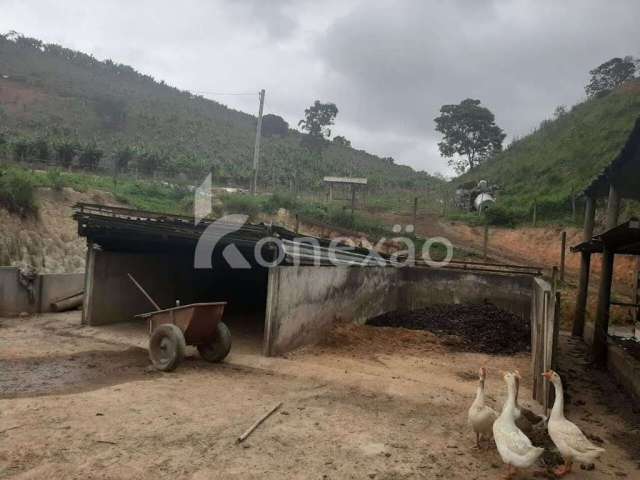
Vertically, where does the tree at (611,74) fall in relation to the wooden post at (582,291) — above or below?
above

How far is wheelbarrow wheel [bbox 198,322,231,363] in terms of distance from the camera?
26.7 ft

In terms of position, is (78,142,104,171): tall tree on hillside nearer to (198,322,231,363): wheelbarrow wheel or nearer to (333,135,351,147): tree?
(198,322,231,363): wheelbarrow wheel

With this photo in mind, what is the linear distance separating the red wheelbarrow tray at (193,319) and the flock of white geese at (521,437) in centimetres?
432

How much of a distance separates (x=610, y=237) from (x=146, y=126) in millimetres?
50393

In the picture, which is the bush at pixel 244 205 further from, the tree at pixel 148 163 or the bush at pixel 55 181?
the tree at pixel 148 163

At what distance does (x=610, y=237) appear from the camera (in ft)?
26.2

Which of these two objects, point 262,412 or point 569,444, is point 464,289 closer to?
point 262,412

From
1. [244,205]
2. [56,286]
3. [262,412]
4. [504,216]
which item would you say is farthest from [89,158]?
[262,412]

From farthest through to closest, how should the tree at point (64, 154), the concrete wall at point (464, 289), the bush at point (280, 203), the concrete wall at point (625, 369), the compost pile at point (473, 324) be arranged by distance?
the tree at point (64, 154), the bush at point (280, 203), the concrete wall at point (464, 289), the compost pile at point (473, 324), the concrete wall at point (625, 369)

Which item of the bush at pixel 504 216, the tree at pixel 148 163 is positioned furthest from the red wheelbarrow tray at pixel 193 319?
the tree at pixel 148 163

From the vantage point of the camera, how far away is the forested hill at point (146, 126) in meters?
38.8

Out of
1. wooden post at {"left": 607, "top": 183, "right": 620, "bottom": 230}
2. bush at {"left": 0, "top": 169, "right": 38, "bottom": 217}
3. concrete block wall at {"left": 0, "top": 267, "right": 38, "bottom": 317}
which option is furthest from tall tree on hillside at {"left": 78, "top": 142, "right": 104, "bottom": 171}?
wooden post at {"left": 607, "top": 183, "right": 620, "bottom": 230}

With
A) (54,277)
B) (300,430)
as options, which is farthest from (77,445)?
(54,277)

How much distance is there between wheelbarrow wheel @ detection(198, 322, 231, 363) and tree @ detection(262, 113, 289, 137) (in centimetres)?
5942
